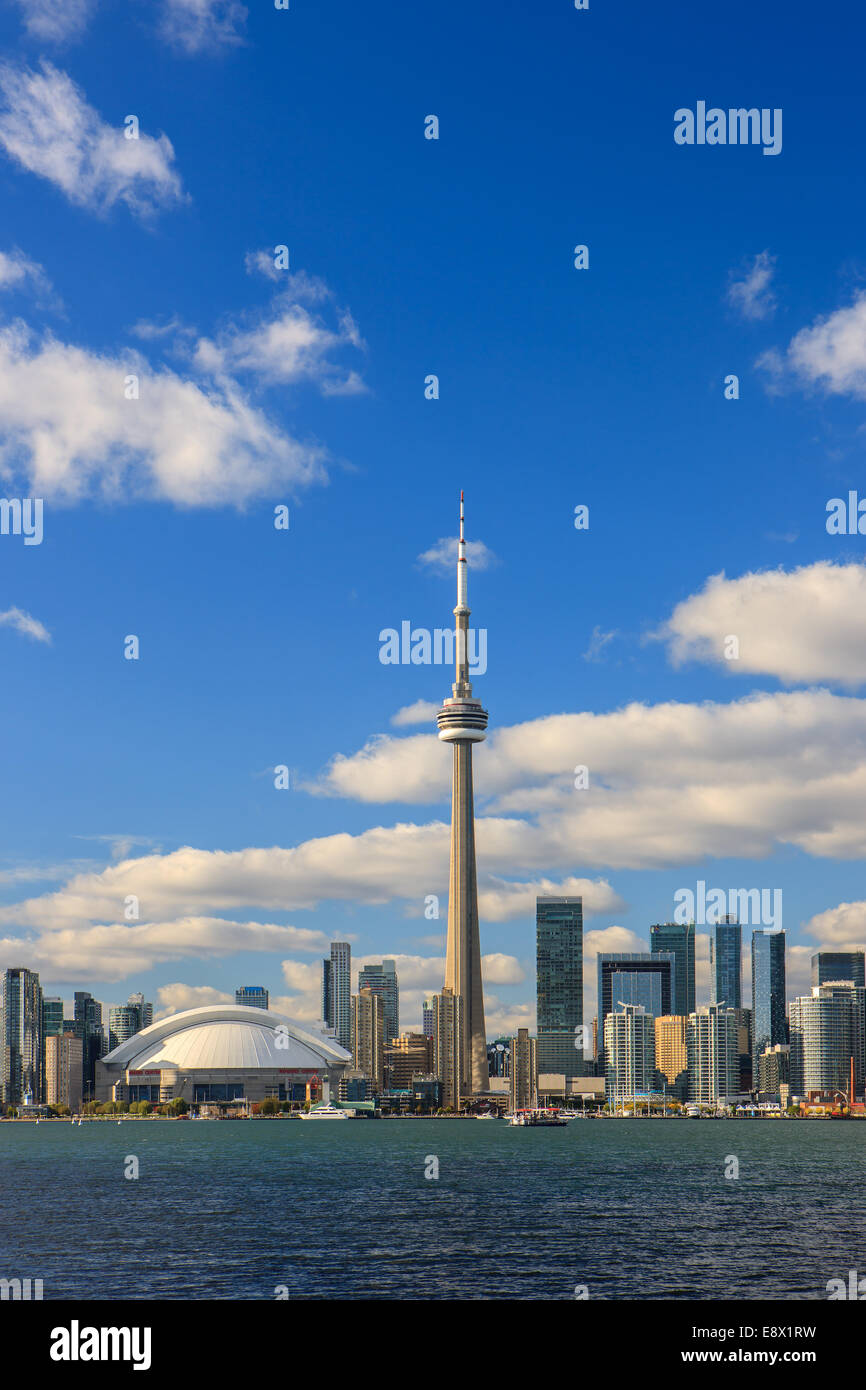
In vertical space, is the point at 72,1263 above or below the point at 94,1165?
above

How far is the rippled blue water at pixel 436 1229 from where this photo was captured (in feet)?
178

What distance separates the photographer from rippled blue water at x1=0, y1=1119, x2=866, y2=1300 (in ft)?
178

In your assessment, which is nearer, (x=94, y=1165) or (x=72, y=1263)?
(x=72, y=1263)

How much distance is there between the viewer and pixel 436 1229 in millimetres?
71750

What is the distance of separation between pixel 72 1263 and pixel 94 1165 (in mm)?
84061
